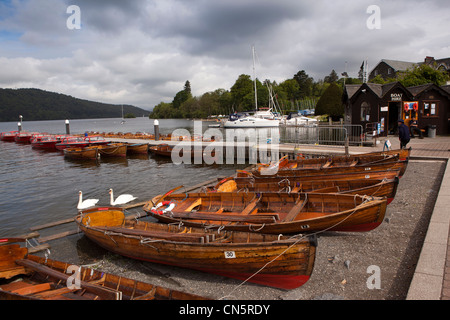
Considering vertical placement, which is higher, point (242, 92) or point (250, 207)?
point (242, 92)

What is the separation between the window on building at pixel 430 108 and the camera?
24.7 meters

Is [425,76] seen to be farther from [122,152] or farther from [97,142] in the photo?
[97,142]

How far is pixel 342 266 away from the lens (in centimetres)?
677

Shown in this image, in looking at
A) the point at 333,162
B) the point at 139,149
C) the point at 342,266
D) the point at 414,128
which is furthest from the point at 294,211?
the point at 139,149

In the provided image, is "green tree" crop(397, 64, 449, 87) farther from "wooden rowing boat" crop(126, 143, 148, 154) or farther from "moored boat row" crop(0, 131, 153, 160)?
"moored boat row" crop(0, 131, 153, 160)

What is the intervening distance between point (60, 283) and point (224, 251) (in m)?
3.66

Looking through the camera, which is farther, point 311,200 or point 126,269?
point 311,200

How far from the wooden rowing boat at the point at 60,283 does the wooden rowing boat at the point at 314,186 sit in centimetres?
631

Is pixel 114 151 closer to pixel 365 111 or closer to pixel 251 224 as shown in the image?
pixel 365 111

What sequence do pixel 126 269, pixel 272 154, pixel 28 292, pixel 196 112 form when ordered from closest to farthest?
1. pixel 28 292
2. pixel 126 269
3. pixel 272 154
4. pixel 196 112

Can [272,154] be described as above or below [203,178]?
above

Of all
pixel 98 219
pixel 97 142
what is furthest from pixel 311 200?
pixel 97 142
